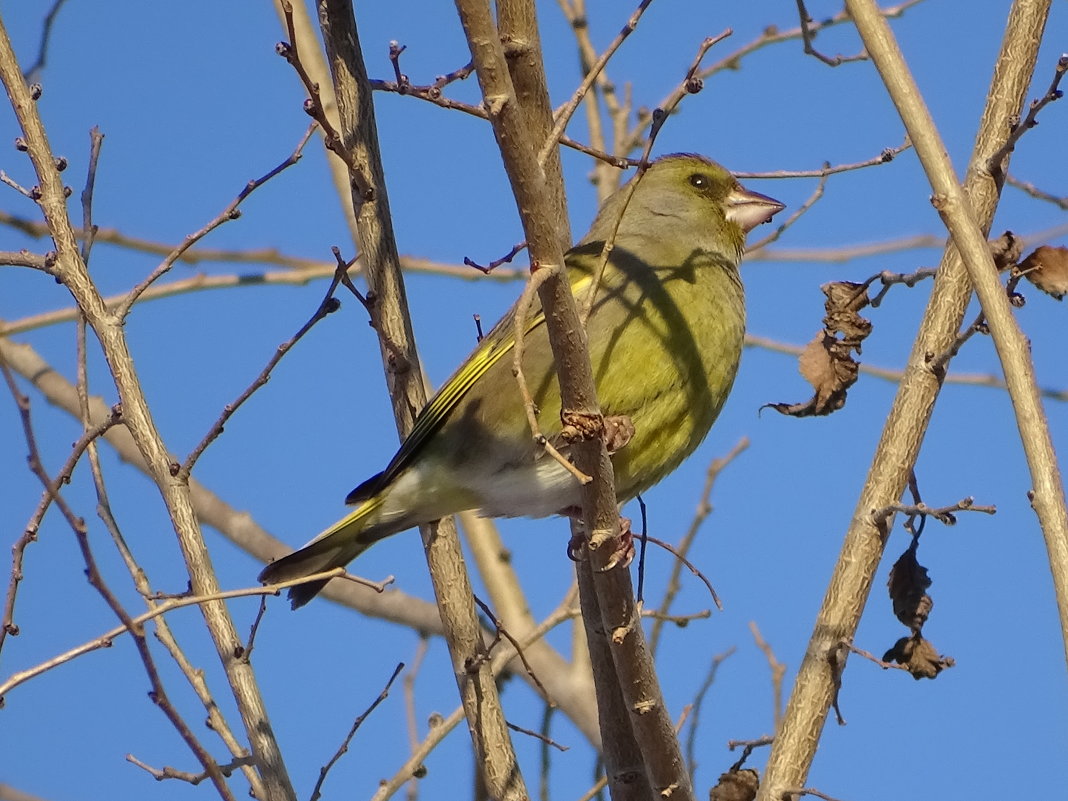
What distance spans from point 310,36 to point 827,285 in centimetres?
297

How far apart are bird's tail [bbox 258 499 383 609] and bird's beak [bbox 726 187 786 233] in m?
1.72

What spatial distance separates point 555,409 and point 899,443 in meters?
0.99

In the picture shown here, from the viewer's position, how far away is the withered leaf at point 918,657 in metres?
3.67

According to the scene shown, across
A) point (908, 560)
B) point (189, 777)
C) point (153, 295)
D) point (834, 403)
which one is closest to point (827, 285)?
point (834, 403)

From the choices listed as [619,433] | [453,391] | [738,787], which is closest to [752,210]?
[453,391]

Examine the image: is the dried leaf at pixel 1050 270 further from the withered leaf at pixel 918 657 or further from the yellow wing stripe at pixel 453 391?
the yellow wing stripe at pixel 453 391

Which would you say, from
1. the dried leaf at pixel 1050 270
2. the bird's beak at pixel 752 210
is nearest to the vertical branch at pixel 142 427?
the dried leaf at pixel 1050 270

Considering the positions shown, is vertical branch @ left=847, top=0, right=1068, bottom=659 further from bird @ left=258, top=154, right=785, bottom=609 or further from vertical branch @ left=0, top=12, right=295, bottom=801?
vertical branch @ left=0, top=12, right=295, bottom=801

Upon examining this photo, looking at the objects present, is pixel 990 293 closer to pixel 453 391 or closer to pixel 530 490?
pixel 530 490

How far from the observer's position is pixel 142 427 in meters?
3.42

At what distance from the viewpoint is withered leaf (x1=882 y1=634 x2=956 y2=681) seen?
144 inches

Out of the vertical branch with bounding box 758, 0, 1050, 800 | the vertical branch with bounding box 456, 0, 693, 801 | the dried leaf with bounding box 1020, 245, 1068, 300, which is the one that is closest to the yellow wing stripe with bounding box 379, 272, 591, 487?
the vertical branch with bounding box 456, 0, 693, 801

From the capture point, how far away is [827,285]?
3.80 meters

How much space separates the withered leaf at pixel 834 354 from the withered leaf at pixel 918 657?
62cm
